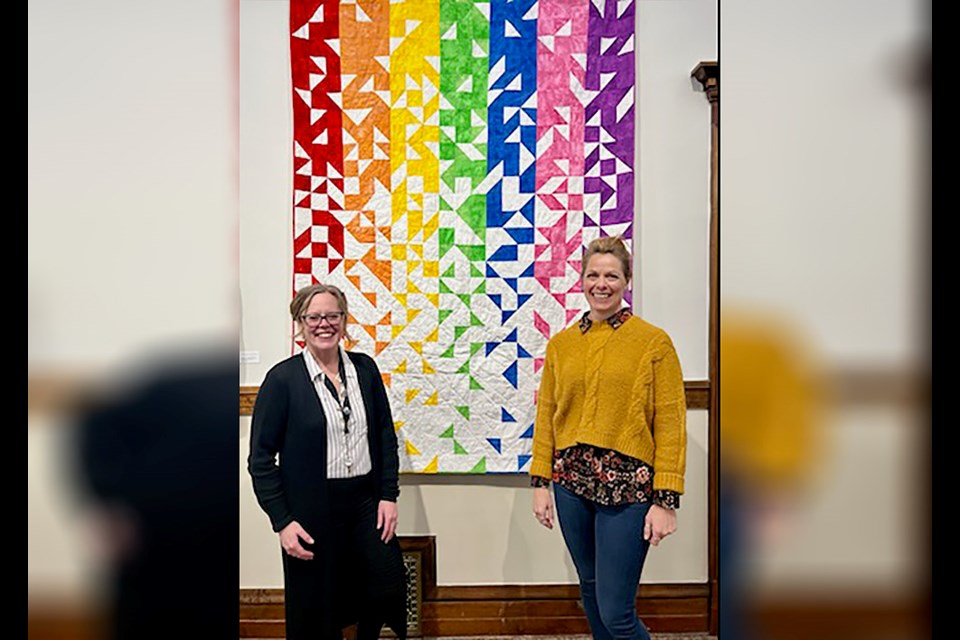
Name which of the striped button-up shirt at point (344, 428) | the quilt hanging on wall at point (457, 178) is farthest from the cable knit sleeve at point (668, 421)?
the striped button-up shirt at point (344, 428)

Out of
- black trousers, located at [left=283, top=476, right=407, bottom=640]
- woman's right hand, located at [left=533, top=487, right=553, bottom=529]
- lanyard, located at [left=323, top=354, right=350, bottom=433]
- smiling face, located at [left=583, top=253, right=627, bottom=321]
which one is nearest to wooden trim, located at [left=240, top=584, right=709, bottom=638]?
black trousers, located at [left=283, top=476, right=407, bottom=640]

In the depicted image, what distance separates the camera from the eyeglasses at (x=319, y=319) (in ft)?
6.37

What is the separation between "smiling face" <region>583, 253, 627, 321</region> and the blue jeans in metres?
0.43

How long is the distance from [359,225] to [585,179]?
67 centimetres

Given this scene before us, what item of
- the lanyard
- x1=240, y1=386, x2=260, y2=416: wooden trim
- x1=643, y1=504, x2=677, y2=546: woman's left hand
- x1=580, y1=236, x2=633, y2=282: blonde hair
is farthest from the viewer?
x1=240, y1=386, x2=260, y2=416: wooden trim

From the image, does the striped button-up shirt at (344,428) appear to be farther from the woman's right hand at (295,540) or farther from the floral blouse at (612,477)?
the floral blouse at (612,477)

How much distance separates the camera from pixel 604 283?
1782 millimetres

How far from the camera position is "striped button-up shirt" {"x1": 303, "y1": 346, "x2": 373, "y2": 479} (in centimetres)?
189

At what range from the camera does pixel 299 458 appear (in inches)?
72.7
